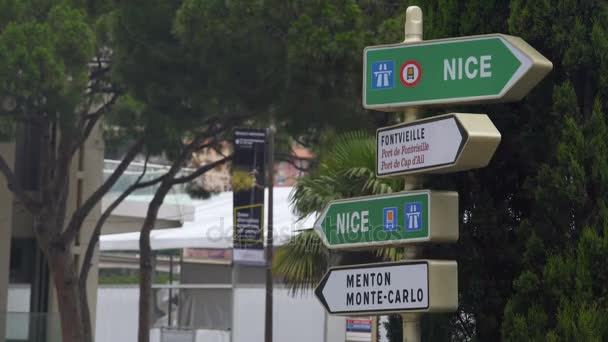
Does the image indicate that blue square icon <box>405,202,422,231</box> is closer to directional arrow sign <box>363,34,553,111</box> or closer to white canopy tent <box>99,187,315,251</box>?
directional arrow sign <box>363,34,553,111</box>

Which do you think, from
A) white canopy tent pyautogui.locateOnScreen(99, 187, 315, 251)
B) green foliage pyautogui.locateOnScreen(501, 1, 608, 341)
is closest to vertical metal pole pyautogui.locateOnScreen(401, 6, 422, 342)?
green foliage pyautogui.locateOnScreen(501, 1, 608, 341)

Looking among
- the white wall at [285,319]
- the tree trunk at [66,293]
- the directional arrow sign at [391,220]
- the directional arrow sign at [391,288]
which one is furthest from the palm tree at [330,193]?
the white wall at [285,319]

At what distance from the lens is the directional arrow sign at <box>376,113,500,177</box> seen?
5.84 metres

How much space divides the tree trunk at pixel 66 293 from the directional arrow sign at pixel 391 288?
12.9 m

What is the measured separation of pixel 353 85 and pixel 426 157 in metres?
8.64

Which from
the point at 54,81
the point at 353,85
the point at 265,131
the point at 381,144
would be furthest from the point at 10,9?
the point at 381,144

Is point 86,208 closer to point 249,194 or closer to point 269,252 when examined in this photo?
point 249,194

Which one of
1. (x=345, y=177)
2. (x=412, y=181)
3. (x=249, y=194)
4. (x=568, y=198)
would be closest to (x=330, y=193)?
(x=345, y=177)

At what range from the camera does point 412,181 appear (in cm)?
638

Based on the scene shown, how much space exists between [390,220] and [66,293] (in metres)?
13.5

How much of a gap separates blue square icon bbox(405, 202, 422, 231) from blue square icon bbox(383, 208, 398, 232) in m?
0.08

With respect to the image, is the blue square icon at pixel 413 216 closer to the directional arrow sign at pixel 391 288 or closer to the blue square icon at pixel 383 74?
the directional arrow sign at pixel 391 288

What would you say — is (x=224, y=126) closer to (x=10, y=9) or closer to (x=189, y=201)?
(x=10, y=9)

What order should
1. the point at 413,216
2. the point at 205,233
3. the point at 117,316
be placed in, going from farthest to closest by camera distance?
the point at 117,316, the point at 205,233, the point at 413,216
